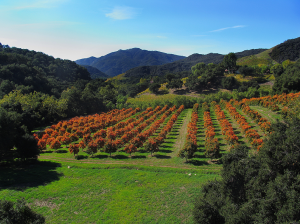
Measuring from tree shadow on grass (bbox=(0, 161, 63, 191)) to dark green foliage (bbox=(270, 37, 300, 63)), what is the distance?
130 meters

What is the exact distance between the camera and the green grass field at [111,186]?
13.0 m

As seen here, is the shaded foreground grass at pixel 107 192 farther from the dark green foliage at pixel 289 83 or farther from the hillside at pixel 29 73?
the hillside at pixel 29 73

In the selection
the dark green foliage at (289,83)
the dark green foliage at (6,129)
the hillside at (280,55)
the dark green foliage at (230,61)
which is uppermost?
the hillside at (280,55)

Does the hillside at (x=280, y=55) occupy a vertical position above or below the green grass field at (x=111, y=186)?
above

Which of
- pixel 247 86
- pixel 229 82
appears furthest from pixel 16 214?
pixel 229 82

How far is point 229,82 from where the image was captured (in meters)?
68.6

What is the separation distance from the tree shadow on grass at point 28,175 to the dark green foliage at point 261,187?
15456mm

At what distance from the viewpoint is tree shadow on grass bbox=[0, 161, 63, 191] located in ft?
53.8

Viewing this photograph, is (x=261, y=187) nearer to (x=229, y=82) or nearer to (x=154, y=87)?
(x=229, y=82)

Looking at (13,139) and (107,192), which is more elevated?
(13,139)

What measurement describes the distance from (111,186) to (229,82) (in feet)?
215

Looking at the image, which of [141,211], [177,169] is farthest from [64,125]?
[141,211]

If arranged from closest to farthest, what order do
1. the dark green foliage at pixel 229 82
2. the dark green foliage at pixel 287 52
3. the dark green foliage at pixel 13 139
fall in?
1. the dark green foliage at pixel 13 139
2. the dark green foliage at pixel 229 82
3. the dark green foliage at pixel 287 52

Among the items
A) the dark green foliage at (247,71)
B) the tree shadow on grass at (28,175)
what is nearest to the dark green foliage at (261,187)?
→ the tree shadow on grass at (28,175)
